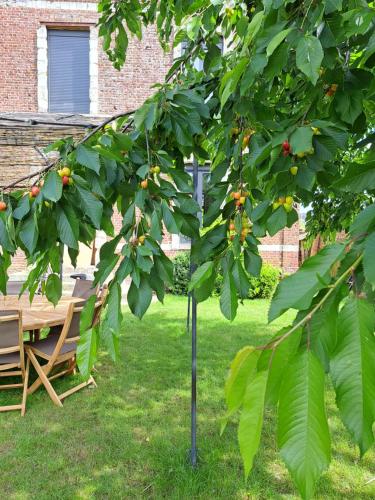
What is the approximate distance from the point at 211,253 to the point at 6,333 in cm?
289

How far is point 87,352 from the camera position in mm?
1098

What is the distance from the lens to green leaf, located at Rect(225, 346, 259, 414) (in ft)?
1.82

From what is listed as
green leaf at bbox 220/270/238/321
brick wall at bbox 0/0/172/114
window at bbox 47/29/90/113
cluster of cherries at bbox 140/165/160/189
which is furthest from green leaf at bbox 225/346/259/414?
window at bbox 47/29/90/113

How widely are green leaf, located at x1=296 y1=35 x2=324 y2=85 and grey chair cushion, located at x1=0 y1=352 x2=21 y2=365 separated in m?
3.70

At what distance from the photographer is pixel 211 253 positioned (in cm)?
141

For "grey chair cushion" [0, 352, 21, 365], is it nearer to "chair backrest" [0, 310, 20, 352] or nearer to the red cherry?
"chair backrest" [0, 310, 20, 352]

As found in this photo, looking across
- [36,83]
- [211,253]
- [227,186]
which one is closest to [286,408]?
[211,253]

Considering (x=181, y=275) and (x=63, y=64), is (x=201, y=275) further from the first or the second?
(x=63, y=64)

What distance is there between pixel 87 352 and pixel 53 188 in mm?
470

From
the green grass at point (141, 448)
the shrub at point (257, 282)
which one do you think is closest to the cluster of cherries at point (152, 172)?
the green grass at point (141, 448)

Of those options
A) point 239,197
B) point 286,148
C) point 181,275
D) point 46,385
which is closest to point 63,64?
point 181,275

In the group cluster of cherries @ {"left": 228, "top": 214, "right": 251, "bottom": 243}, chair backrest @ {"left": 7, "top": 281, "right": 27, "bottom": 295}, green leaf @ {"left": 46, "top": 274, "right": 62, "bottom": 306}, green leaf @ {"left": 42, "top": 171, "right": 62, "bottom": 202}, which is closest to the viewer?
green leaf @ {"left": 42, "top": 171, "right": 62, "bottom": 202}

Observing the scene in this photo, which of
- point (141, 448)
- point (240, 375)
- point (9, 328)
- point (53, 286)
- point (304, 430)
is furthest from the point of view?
point (9, 328)

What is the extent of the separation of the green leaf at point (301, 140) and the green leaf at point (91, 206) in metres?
0.58
